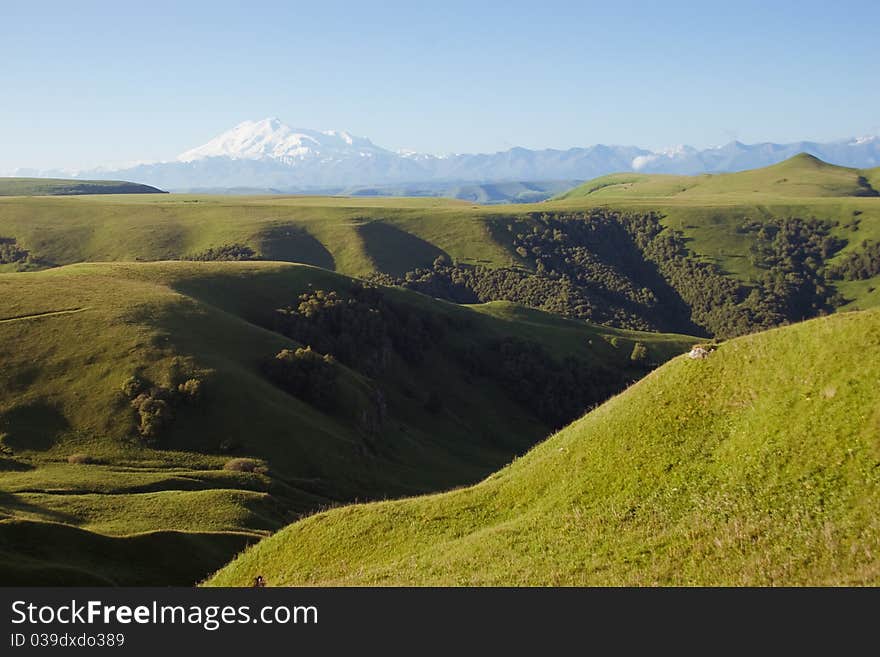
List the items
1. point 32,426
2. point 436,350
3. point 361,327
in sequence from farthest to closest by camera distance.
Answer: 1. point 436,350
2. point 361,327
3. point 32,426

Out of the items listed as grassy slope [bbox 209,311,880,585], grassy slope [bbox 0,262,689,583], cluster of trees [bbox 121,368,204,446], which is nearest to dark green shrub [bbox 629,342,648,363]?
grassy slope [bbox 0,262,689,583]

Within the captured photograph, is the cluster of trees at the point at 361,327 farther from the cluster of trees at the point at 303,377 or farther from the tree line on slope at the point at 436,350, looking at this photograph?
the cluster of trees at the point at 303,377

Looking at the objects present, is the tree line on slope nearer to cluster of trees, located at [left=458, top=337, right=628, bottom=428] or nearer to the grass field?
cluster of trees, located at [left=458, top=337, right=628, bottom=428]

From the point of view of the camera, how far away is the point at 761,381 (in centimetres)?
3189

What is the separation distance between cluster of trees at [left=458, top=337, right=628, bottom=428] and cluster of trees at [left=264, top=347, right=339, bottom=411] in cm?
5548

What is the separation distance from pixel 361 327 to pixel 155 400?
5919 centimetres

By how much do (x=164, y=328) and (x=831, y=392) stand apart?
85.7 metres

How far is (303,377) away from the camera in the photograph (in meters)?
96.0

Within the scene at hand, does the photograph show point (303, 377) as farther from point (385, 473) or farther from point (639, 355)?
point (639, 355)

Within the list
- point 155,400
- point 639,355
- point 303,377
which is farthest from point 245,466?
point 639,355

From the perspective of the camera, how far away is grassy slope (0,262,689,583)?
55.8 metres

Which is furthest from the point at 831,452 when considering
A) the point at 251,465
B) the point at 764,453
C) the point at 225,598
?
the point at 251,465

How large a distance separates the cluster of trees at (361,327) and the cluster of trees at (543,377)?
43.3 feet

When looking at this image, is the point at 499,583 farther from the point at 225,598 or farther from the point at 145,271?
the point at 145,271
